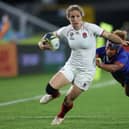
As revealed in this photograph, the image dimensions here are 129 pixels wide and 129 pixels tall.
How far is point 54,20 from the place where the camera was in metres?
35.3

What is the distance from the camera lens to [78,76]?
12.2 m

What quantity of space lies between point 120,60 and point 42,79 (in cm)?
1105

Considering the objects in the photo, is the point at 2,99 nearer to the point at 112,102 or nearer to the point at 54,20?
the point at 112,102

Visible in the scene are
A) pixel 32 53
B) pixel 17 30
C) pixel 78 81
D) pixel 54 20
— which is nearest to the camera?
pixel 78 81

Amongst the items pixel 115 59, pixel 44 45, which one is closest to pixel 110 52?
pixel 115 59

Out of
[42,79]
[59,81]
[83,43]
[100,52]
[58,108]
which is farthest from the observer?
[42,79]

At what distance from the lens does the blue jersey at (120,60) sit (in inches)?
485

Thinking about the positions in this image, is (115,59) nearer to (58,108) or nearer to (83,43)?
(83,43)

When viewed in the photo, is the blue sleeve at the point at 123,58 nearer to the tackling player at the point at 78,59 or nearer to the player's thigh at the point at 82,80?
the tackling player at the point at 78,59

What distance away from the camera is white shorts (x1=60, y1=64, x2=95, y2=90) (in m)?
12.1

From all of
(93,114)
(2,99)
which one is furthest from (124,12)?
(93,114)

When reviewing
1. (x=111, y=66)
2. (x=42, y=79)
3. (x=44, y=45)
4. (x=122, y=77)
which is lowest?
(x=42, y=79)

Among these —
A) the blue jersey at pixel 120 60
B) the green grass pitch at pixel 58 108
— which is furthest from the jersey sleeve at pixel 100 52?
the green grass pitch at pixel 58 108

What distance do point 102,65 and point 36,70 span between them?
1322cm
